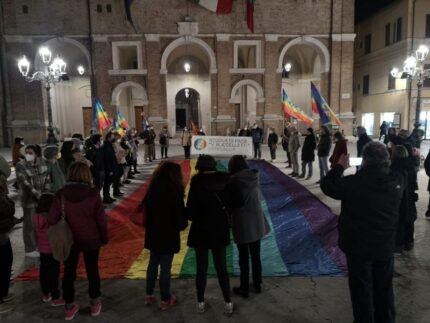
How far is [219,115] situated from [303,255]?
20.9 m

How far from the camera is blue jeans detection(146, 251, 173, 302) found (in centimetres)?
433

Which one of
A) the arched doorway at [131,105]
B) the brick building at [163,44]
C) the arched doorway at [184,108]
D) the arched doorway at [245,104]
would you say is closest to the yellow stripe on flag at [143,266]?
the brick building at [163,44]

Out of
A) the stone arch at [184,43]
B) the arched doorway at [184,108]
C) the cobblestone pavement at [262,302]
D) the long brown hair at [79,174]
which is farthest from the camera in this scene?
the arched doorway at [184,108]

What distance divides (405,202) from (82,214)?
15.0 ft

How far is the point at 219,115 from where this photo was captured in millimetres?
26375

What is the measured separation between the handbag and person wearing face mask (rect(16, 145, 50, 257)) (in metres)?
2.14

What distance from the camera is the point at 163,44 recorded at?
1009 inches

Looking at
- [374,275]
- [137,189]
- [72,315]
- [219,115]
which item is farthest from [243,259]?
[219,115]

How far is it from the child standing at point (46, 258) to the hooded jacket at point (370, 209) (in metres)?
3.25

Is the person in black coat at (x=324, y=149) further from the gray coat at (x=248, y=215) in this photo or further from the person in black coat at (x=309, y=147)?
the gray coat at (x=248, y=215)

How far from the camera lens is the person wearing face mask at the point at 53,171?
6.02 m

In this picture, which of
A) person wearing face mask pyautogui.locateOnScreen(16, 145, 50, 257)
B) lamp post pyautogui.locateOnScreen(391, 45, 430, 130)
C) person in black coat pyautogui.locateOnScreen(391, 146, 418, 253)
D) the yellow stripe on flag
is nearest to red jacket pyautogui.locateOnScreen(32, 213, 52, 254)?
the yellow stripe on flag

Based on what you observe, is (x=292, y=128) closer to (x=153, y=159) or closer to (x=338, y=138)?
(x=338, y=138)

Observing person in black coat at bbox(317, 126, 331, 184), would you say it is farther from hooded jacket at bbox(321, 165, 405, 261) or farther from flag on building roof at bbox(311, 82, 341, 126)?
hooded jacket at bbox(321, 165, 405, 261)
